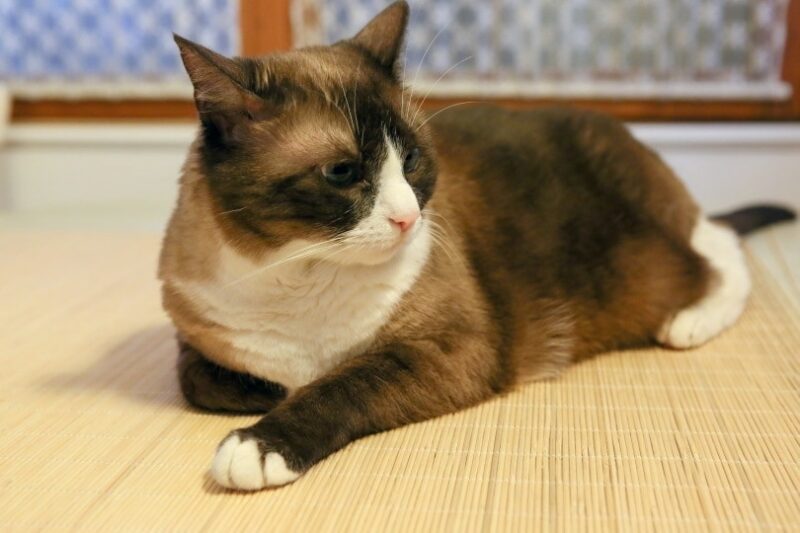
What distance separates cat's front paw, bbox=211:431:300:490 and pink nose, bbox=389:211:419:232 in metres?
0.34

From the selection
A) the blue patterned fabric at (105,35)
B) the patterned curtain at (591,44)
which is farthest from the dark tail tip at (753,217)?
the blue patterned fabric at (105,35)

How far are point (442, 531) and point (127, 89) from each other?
2.51m

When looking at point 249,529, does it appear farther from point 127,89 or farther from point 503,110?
point 127,89

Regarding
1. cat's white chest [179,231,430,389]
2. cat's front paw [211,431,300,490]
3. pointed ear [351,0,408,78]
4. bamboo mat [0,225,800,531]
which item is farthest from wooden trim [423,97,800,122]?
cat's front paw [211,431,300,490]

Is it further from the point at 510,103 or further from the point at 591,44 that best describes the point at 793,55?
the point at 510,103

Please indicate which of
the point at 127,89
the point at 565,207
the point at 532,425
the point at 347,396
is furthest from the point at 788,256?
the point at 127,89

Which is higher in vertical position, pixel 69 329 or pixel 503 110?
pixel 503 110

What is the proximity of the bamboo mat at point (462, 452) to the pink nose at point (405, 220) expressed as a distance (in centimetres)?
33

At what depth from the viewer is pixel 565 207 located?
5.61 ft

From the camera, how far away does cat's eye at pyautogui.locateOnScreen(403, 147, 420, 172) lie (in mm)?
1286

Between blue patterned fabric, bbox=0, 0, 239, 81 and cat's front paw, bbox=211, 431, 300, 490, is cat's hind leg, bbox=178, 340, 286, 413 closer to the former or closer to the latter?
cat's front paw, bbox=211, 431, 300, 490

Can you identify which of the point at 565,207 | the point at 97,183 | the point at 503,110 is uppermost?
the point at 503,110

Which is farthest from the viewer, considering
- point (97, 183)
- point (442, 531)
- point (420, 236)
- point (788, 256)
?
point (97, 183)

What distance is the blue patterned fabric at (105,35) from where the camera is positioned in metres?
3.09
